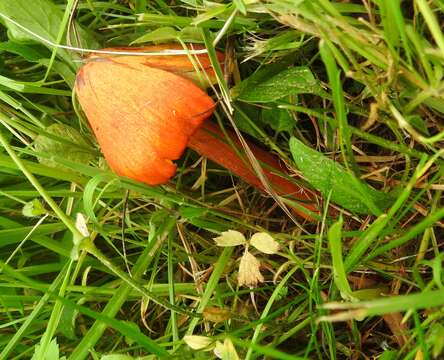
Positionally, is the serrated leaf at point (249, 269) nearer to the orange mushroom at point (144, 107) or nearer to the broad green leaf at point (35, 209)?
the orange mushroom at point (144, 107)

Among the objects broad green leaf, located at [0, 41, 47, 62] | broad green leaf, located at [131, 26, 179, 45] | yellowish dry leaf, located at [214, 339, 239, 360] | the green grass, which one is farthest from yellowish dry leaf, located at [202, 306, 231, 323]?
broad green leaf, located at [0, 41, 47, 62]

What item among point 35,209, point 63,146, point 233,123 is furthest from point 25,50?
point 233,123

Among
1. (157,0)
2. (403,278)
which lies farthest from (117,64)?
(403,278)

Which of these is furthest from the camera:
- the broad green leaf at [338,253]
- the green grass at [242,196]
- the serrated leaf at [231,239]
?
the serrated leaf at [231,239]

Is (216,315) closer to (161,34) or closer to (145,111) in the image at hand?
(145,111)

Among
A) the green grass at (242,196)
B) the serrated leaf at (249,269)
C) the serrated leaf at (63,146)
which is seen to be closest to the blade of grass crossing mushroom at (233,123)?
the green grass at (242,196)

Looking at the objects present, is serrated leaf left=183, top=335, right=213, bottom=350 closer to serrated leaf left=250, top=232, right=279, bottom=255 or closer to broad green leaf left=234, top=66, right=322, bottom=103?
serrated leaf left=250, top=232, right=279, bottom=255
